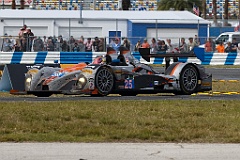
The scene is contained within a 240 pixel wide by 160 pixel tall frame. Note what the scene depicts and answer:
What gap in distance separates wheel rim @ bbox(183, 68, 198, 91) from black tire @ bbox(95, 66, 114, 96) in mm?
1864

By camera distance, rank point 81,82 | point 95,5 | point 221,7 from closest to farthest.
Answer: point 81,82, point 95,5, point 221,7

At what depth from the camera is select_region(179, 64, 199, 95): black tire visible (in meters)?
16.4

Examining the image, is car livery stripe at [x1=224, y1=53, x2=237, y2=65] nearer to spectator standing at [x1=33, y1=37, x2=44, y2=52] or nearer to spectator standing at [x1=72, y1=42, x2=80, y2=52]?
spectator standing at [x1=72, y1=42, x2=80, y2=52]

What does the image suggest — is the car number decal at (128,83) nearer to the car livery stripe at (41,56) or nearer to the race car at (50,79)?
the race car at (50,79)

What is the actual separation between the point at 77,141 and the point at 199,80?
24.1ft

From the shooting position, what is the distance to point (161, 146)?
30.8ft

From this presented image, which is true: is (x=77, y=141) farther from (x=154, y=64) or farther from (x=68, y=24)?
(x=68, y=24)

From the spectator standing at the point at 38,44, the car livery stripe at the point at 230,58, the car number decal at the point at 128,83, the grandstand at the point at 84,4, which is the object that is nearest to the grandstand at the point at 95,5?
the grandstand at the point at 84,4

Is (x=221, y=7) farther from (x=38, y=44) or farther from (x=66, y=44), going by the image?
(x=38, y=44)

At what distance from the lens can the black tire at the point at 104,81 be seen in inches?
604

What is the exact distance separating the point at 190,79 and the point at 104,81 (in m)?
2.21

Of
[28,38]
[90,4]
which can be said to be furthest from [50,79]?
[90,4]

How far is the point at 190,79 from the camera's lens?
16562 mm

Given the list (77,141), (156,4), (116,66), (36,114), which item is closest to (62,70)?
(116,66)
